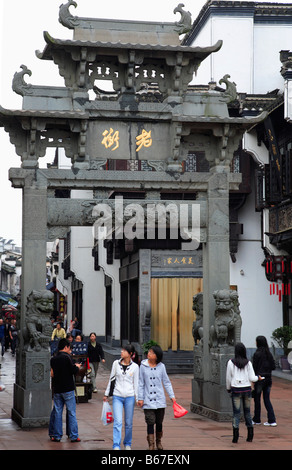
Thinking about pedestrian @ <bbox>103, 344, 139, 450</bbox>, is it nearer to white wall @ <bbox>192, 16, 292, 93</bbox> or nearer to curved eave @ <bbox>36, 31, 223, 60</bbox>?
curved eave @ <bbox>36, 31, 223, 60</bbox>

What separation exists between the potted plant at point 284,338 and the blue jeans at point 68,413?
43.3ft

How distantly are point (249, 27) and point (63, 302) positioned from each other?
28.6m

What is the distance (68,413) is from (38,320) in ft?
8.43

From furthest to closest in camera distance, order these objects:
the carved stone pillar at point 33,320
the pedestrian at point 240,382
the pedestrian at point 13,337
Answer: the pedestrian at point 13,337, the carved stone pillar at point 33,320, the pedestrian at point 240,382

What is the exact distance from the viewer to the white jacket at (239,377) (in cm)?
1279

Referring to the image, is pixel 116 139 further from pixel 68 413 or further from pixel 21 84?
pixel 68 413

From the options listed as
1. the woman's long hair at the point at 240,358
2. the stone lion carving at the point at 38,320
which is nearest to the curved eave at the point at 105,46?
the stone lion carving at the point at 38,320

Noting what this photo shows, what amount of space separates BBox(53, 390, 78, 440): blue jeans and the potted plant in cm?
1320

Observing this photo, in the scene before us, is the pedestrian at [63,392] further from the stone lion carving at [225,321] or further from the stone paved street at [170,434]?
the stone lion carving at [225,321]

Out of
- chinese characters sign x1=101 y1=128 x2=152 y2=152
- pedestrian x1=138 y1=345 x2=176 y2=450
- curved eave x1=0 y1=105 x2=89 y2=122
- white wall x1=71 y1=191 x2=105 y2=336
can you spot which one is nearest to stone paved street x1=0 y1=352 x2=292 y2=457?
pedestrian x1=138 y1=345 x2=176 y2=450

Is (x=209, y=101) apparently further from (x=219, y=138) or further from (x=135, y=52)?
(x=135, y=52)

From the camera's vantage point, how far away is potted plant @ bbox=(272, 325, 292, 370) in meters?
24.7

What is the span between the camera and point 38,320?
14781 mm

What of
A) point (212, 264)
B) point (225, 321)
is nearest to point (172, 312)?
point (212, 264)
